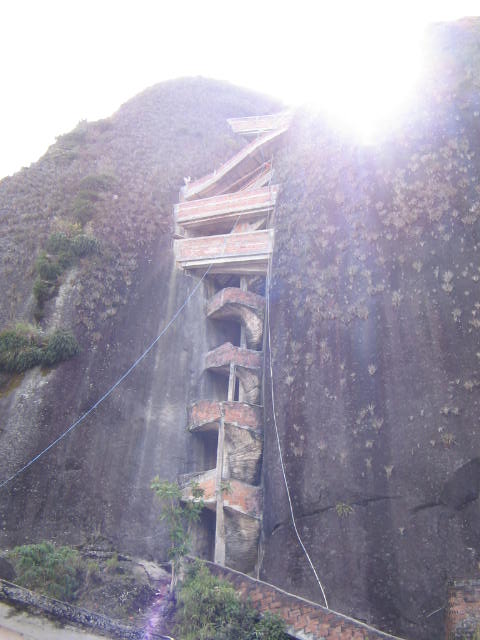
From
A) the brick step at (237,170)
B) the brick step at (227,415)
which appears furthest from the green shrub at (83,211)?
the brick step at (227,415)

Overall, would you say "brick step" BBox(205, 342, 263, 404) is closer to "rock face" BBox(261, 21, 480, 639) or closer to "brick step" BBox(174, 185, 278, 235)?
"rock face" BBox(261, 21, 480, 639)

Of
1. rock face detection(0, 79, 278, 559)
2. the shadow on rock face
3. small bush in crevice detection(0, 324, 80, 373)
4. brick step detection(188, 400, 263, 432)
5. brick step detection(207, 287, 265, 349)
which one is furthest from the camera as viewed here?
brick step detection(207, 287, 265, 349)

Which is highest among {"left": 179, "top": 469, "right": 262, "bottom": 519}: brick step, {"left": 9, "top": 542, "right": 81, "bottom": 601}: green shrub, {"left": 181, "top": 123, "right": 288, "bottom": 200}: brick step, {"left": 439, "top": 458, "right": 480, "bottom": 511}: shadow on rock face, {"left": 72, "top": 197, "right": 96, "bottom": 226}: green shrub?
{"left": 181, "top": 123, "right": 288, "bottom": 200}: brick step

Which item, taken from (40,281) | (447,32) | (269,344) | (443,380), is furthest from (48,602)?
(447,32)

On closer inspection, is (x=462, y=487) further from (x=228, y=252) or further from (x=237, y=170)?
(x=237, y=170)

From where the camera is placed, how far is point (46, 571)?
1082 centimetres

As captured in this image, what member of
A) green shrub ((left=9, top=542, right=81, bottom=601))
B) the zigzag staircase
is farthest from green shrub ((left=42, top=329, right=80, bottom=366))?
green shrub ((left=9, top=542, right=81, bottom=601))

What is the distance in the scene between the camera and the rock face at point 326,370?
11289mm

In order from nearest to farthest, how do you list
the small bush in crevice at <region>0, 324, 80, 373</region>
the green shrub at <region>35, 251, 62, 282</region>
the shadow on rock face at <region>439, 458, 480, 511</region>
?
the shadow on rock face at <region>439, 458, 480, 511</region>
the small bush in crevice at <region>0, 324, 80, 373</region>
the green shrub at <region>35, 251, 62, 282</region>

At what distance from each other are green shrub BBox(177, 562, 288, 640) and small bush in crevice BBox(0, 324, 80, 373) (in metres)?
7.43

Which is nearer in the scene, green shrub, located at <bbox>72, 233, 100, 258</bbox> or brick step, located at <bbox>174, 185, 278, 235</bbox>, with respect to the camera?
green shrub, located at <bbox>72, 233, 100, 258</bbox>

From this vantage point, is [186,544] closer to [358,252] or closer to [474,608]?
[474,608]

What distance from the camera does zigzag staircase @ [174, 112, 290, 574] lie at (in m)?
14.5

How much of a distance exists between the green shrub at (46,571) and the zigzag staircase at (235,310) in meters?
4.05
